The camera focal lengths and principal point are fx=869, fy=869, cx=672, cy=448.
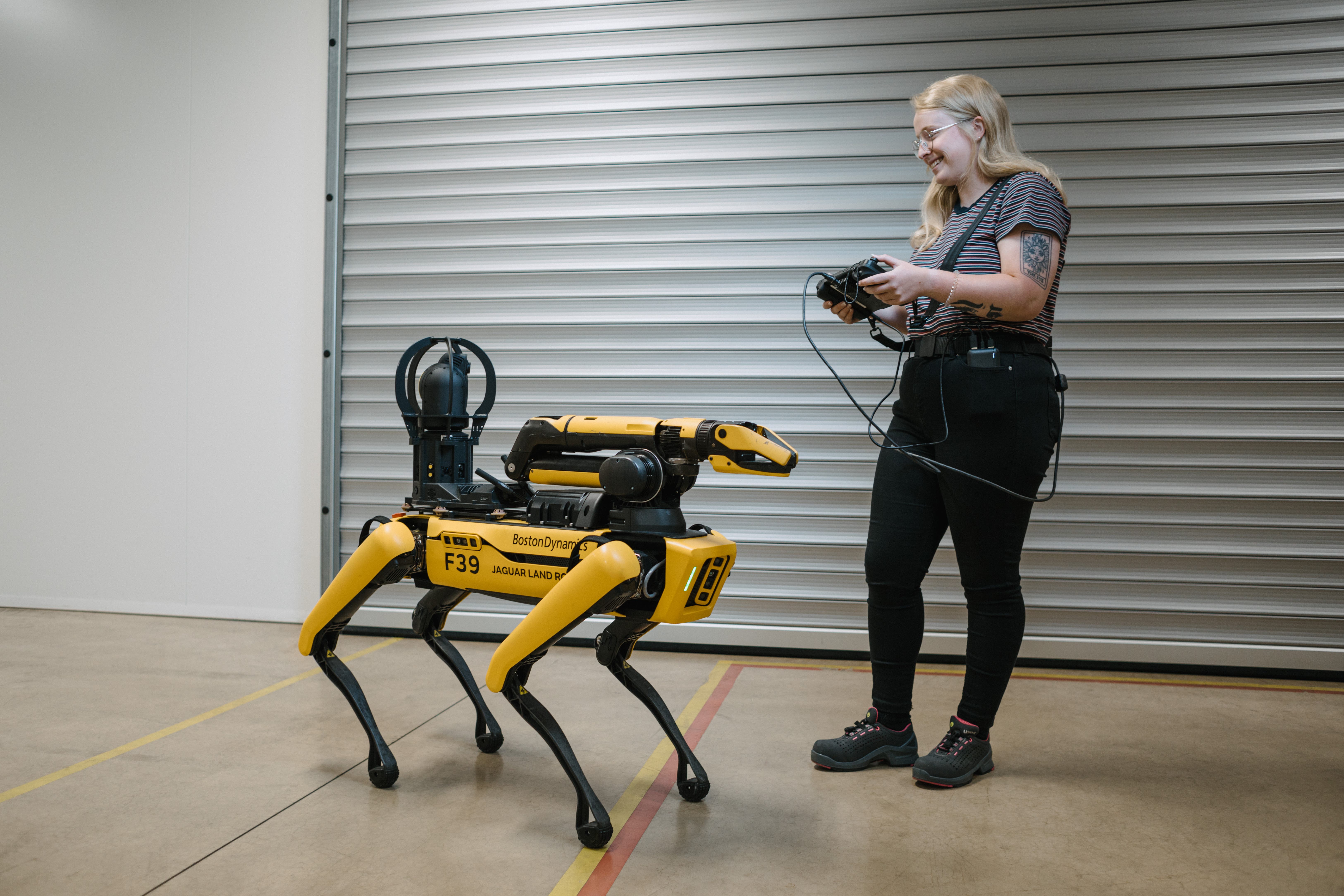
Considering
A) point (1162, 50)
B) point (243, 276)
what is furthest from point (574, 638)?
point (1162, 50)

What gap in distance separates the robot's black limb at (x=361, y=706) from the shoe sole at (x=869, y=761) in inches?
42.8

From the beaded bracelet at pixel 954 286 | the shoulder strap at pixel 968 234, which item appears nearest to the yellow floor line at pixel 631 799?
the beaded bracelet at pixel 954 286

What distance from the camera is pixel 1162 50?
11.1 feet

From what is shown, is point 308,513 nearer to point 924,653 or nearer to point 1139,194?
point 924,653

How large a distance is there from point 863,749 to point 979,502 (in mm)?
730

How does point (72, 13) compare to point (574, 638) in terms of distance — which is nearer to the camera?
point (574, 638)

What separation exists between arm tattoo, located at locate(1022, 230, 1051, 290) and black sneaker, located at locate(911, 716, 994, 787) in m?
1.14

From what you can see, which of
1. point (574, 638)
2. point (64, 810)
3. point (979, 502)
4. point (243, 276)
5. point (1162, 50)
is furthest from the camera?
point (243, 276)

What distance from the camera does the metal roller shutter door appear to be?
132 inches

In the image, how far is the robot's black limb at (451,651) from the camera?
236 cm

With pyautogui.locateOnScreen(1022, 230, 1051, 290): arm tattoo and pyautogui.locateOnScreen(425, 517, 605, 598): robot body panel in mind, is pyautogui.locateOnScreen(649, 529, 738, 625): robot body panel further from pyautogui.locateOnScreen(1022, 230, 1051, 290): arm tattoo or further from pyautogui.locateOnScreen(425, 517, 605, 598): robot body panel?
pyautogui.locateOnScreen(1022, 230, 1051, 290): arm tattoo

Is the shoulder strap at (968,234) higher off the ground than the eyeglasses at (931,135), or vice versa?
the eyeglasses at (931,135)

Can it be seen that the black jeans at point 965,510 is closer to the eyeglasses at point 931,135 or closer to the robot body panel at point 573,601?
the eyeglasses at point 931,135

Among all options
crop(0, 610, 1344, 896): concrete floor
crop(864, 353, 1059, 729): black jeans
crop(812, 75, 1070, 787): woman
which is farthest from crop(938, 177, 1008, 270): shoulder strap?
crop(0, 610, 1344, 896): concrete floor
